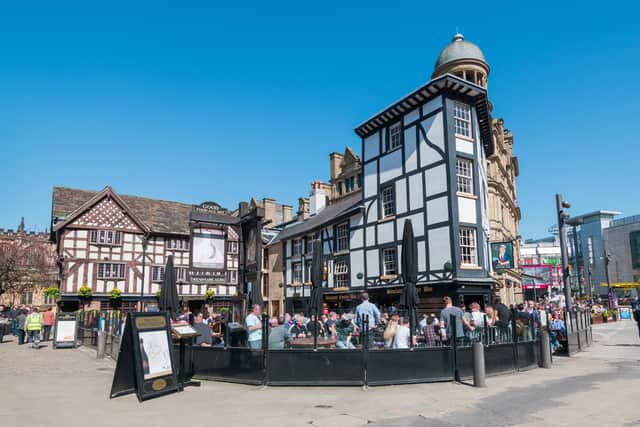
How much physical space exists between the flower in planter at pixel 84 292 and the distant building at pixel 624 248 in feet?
307

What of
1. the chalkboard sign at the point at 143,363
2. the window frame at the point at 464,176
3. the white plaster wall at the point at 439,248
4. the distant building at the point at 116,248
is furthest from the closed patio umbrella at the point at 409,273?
the distant building at the point at 116,248

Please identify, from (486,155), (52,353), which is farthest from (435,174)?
(52,353)

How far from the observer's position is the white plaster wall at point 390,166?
80.1 ft

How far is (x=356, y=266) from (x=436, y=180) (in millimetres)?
7580

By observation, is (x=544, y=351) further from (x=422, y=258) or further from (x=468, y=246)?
(x=422, y=258)

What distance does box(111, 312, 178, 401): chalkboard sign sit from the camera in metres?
8.16

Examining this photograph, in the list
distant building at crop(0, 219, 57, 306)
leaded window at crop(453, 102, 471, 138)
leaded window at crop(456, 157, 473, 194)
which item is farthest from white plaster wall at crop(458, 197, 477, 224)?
distant building at crop(0, 219, 57, 306)

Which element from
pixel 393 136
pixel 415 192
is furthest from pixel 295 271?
pixel 415 192

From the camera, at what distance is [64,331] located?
19344 mm

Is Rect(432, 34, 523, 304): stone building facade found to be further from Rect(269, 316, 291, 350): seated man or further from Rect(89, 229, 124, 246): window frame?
Rect(89, 229, 124, 246): window frame

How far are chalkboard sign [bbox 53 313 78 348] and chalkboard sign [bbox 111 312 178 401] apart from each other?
1323 centimetres

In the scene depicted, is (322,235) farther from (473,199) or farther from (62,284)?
(62,284)

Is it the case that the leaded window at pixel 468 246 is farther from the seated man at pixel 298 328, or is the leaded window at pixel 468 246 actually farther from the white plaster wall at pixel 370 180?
the seated man at pixel 298 328

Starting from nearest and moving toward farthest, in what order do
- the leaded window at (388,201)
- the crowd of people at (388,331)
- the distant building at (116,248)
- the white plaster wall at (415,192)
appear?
1. the crowd of people at (388,331)
2. the white plaster wall at (415,192)
3. the leaded window at (388,201)
4. the distant building at (116,248)
